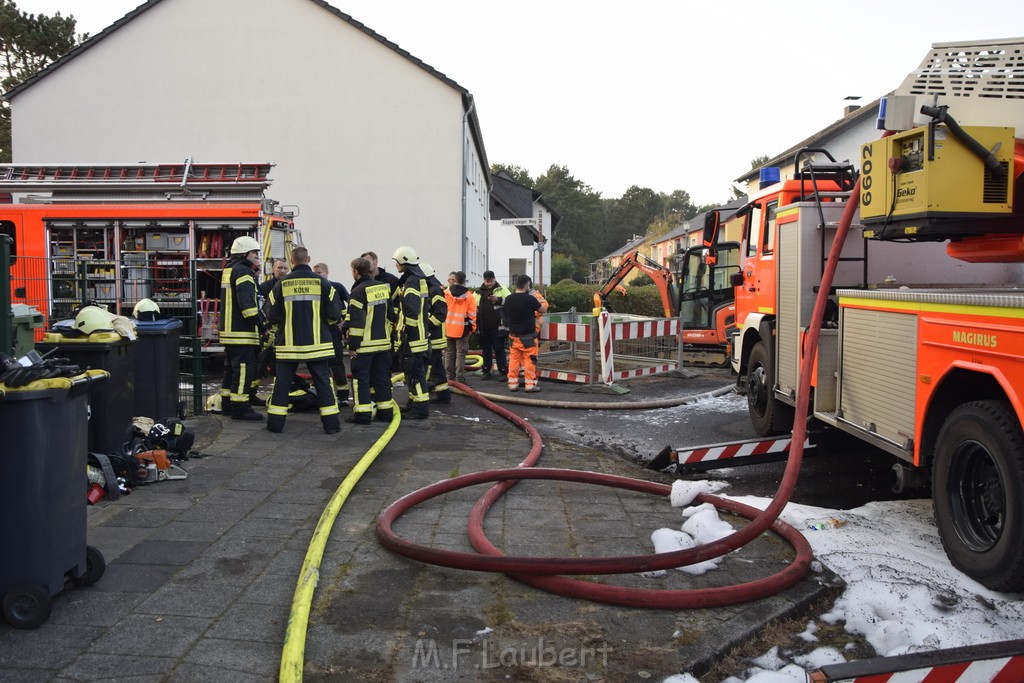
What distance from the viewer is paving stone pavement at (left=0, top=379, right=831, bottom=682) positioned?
3332mm

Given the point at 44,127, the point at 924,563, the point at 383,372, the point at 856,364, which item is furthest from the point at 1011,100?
the point at 44,127

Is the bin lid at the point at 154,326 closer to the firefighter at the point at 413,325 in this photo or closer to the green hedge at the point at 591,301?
the firefighter at the point at 413,325

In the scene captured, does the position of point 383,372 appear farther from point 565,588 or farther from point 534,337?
point 565,588

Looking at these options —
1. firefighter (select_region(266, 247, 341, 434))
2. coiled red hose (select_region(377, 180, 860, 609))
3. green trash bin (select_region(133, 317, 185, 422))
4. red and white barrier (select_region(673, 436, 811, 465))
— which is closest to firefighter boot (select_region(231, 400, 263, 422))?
firefighter (select_region(266, 247, 341, 434))

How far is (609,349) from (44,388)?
31.7ft

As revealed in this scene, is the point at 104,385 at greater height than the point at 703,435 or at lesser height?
greater

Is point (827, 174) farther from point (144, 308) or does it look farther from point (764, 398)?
point (144, 308)

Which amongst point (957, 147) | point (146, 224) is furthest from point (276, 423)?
point (146, 224)

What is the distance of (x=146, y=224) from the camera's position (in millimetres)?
13945

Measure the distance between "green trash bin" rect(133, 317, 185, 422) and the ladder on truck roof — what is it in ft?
23.1

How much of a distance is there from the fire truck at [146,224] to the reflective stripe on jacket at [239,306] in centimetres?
495

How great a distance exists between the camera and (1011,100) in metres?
4.82

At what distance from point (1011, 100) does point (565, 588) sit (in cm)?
381

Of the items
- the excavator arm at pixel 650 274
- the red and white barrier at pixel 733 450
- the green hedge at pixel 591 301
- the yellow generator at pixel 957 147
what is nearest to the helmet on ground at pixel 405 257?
the red and white barrier at pixel 733 450
